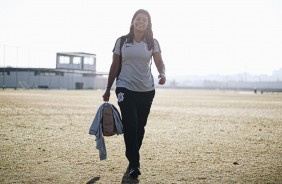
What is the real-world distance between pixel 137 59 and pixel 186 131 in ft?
16.1

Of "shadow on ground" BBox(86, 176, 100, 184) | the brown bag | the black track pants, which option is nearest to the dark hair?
the black track pants

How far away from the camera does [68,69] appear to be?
69.2m

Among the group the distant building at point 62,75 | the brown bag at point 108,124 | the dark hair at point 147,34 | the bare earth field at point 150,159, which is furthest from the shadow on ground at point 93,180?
the distant building at point 62,75

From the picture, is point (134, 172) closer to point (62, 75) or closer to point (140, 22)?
point (140, 22)

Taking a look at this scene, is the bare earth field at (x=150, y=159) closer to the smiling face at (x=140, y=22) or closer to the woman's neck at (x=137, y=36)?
the woman's neck at (x=137, y=36)

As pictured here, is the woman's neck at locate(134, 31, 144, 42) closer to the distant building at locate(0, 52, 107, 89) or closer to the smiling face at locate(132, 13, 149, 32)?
the smiling face at locate(132, 13, 149, 32)

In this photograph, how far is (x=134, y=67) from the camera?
436 cm

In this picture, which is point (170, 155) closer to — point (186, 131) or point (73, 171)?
point (73, 171)

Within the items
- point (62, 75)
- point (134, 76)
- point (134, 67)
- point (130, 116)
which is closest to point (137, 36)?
point (134, 67)

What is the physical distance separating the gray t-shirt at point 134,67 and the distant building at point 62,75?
192ft

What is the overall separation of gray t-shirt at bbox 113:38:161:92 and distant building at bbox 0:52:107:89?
2300 inches

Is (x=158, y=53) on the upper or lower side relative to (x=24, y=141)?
upper

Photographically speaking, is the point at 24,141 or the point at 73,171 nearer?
the point at 73,171

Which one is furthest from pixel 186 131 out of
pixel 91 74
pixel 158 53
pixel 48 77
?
pixel 91 74
